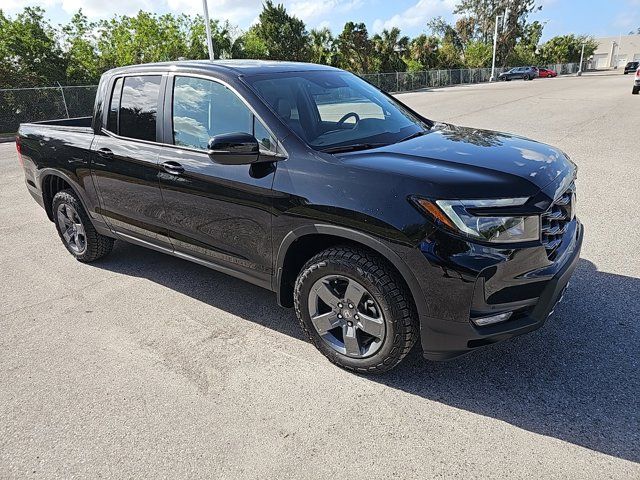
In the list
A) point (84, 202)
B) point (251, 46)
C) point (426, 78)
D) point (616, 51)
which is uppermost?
point (251, 46)

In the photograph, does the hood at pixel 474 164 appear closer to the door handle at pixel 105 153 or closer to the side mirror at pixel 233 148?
the side mirror at pixel 233 148

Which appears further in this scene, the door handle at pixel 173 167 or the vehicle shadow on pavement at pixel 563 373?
the door handle at pixel 173 167

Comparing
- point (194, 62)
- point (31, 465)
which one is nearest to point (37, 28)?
point (194, 62)

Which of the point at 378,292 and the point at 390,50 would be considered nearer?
the point at 378,292

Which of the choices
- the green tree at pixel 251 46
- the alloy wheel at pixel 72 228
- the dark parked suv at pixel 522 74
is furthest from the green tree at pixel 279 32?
the alloy wheel at pixel 72 228

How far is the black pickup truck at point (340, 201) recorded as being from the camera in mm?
2377

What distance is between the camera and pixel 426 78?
4288 cm

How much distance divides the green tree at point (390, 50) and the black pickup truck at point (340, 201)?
3904 cm

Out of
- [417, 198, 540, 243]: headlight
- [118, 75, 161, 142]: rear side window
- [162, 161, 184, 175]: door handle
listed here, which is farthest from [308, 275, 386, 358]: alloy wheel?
[118, 75, 161, 142]: rear side window

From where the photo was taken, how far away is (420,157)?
8.93 ft

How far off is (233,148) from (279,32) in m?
36.5

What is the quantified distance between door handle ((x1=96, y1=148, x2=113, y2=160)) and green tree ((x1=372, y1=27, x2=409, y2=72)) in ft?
129

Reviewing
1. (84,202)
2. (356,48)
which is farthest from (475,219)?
(356,48)

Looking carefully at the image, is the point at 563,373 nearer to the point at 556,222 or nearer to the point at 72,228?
the point at 556,222
